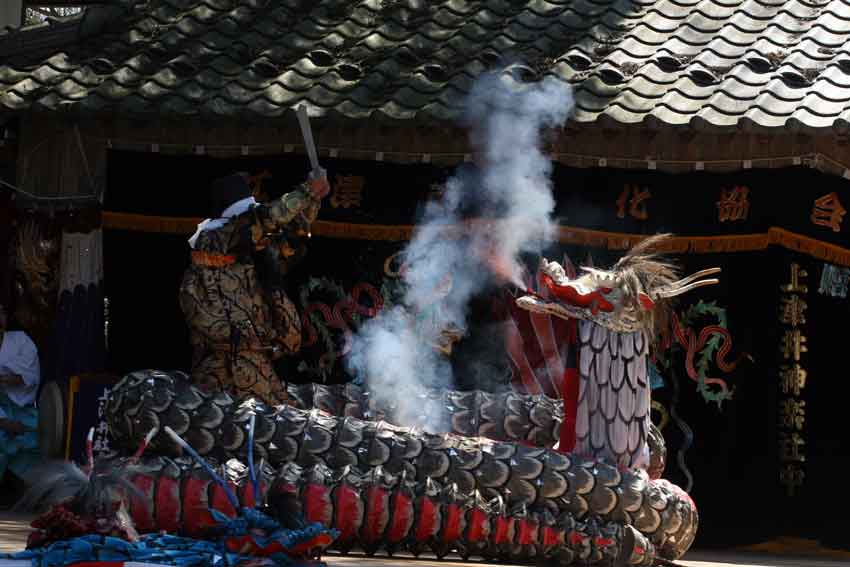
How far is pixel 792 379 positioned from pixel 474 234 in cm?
218

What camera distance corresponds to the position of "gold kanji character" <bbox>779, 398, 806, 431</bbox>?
32.1 feet

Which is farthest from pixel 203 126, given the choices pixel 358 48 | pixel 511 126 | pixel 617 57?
pixel 617 57

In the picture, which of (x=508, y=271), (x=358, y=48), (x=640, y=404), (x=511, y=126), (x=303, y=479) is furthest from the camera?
(x=358, y=48)

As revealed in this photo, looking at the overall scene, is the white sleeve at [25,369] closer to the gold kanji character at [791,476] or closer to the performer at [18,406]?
the performer at [18,406]

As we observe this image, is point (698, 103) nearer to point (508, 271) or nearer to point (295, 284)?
point (508, 271)

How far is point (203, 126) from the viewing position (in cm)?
992

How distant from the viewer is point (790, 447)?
385 inches

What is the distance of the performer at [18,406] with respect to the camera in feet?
32.6

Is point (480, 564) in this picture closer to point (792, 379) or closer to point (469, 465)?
point (469, 465)

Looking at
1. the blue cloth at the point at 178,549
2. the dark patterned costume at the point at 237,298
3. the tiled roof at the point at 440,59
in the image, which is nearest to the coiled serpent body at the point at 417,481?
the dark patterned costume at the point at 237,298

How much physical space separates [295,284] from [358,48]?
1.58m

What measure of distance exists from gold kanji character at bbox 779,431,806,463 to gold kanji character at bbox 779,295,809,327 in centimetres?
69

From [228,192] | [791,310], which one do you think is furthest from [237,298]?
[791,310]

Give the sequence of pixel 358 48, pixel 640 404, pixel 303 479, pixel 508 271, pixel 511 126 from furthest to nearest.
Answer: pixel 358 48, pixel 511 126, pixel 508 271, pixel 640 404, pixel 303 479
